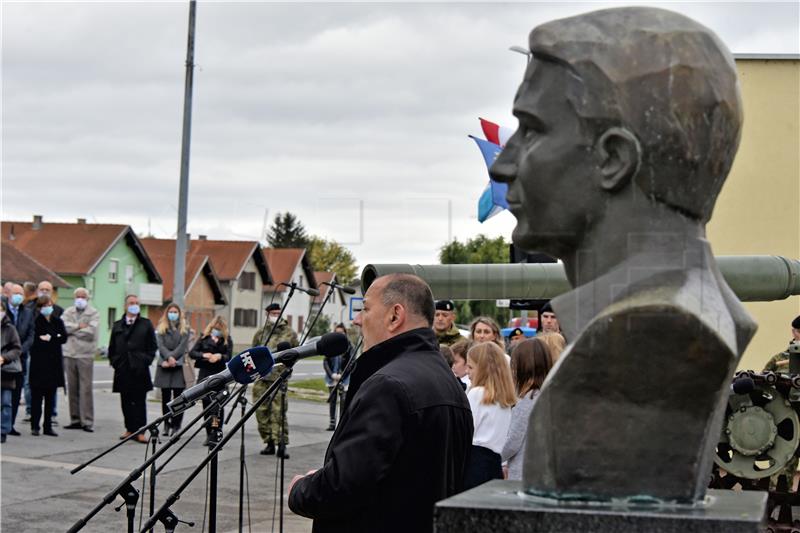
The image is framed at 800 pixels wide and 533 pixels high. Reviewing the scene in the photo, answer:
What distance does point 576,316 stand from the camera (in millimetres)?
3232

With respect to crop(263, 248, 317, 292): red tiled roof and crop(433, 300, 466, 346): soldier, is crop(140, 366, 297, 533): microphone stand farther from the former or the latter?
crop(263, 248, 317, 292): red tiled roof

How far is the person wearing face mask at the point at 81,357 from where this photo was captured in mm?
16406

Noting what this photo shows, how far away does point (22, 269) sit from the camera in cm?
6297

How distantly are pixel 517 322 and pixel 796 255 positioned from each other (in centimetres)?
1363

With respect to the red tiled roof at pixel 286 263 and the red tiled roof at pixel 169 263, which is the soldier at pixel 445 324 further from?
the red tiled roof at pixel 286 263

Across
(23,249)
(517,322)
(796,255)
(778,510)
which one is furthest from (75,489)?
(23,249)

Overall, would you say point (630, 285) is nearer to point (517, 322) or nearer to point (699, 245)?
point (699, 245)

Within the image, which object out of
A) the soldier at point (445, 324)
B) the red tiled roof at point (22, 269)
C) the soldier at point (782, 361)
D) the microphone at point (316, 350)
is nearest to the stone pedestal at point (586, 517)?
the microphone at point (316, 350)

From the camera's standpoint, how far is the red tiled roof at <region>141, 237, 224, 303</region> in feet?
240

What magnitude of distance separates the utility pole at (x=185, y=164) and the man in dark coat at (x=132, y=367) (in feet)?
23.2

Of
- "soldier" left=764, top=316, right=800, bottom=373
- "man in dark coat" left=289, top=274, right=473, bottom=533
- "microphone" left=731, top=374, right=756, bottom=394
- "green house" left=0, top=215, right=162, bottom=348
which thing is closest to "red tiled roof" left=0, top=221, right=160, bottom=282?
"green house" left=0, top=215, right=162, bottom=348

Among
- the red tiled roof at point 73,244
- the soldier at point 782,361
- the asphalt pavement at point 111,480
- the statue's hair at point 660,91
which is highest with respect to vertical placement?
the red tiled roof at point 73,244

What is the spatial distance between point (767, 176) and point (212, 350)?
758 centimetres

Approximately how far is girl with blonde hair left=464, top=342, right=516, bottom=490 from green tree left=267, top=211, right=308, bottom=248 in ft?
341
